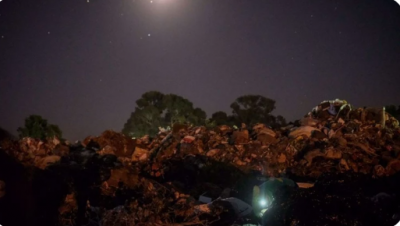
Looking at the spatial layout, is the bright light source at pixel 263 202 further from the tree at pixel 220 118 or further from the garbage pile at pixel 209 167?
the tree at pixel 220 118

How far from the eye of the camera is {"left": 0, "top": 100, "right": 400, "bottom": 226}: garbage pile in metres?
5.69

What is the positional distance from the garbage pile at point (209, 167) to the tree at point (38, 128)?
1196cm

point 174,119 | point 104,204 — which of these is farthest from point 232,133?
point 174,119

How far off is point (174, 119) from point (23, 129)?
423 inches

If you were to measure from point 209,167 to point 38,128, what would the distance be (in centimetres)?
1869

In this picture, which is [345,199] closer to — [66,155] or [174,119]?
[66,155]

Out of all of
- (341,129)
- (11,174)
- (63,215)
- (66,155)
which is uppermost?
(341,129)

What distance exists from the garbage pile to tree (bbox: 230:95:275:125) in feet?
30.3

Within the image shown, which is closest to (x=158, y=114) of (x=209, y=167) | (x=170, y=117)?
(x=170, y=117)

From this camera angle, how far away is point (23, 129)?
24344 millimetres

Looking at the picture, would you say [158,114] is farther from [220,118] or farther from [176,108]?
[220,118]

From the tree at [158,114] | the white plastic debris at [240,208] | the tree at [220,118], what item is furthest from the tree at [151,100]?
the white plastic debris at [240,208]

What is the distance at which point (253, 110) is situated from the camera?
1006 inches

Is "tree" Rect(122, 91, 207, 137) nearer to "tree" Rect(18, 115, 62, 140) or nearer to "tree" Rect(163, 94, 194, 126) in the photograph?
"tree" Rect(163, 94, 194, 126)
